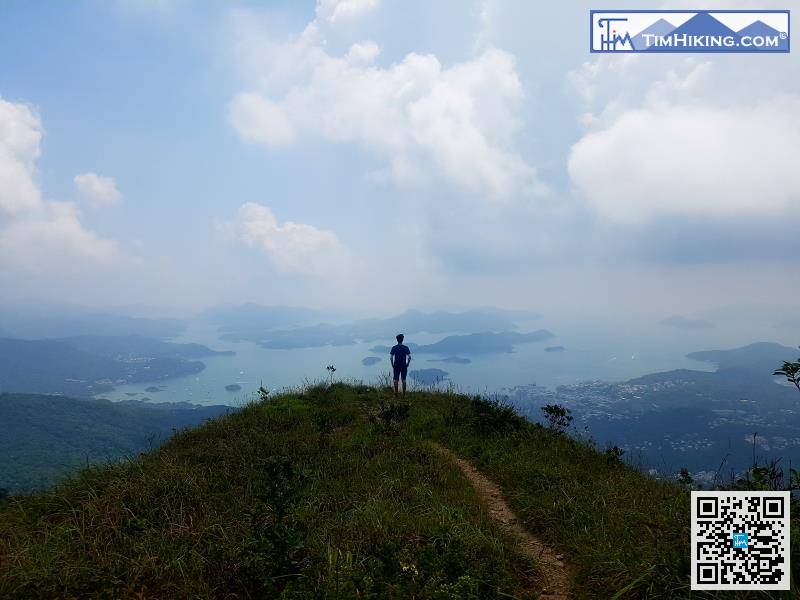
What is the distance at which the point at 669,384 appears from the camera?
145 m

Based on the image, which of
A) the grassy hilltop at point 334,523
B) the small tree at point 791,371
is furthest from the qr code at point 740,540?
the small tree at point 791,371

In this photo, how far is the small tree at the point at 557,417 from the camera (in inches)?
481

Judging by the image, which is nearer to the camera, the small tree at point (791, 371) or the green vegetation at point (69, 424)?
the small tree at point (791, 371)

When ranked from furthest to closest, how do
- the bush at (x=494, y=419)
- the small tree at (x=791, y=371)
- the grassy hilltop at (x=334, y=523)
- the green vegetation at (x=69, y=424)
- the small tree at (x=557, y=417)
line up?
1. the green vegetation at (x=69, y=424)
2. the small tree at (x=557, y=417)
3. the bush at (x=494, y=419)
4. the small tree at (x=791, y=371)
5. the grassy hilltop at (x=334, y=523)

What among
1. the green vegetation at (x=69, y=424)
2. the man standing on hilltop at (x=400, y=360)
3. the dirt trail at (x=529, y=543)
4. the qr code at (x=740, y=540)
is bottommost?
the green vegetation at (x=69, y=424)

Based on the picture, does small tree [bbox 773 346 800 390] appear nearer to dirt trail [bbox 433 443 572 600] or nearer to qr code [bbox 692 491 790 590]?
qr code [bbox 692 491 790 590]

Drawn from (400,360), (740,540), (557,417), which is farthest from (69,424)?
(740,540)

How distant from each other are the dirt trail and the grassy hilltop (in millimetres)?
149

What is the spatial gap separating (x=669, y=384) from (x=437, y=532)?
572 feet

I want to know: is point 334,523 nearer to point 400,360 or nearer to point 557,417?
point 557,417

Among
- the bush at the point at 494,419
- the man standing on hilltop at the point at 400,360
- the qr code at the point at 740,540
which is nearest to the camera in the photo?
the qr code at the point at 740,540

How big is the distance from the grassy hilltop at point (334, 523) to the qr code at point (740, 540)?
295 mm

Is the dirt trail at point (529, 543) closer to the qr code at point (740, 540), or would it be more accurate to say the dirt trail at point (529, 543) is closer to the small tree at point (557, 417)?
the qr code at point (740, 540)

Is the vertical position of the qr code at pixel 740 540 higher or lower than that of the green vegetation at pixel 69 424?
higher
